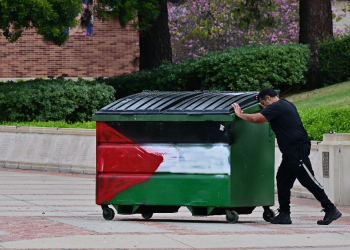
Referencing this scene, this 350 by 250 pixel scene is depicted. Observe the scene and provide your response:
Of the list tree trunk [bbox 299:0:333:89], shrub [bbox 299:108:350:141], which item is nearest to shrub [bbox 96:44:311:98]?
tree trunk [bbox 299:0:333:89]

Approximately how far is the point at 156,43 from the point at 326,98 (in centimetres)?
583

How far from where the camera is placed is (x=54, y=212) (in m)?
9.46

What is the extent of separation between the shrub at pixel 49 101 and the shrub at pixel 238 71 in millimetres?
2150

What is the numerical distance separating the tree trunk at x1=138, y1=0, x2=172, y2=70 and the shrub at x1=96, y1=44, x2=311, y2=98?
1.20 metres

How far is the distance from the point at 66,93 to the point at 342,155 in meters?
9.10

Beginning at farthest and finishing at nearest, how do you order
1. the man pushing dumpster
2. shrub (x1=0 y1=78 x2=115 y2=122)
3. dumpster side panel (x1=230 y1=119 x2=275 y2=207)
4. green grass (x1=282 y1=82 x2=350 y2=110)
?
shrub (x1=0 y1=78 x2=115 y2=122) < green grass (x1=282 y1=82 x2=350 y2=110) < dumpster side panel (x1=230 y1=119 x2=275 y2=207) < the man pushing dumpster

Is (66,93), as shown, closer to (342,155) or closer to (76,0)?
(76,0)

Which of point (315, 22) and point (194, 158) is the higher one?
point (315, 22)

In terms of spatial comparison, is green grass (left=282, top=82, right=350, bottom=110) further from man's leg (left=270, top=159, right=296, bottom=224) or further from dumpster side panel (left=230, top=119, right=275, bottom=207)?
man's leg (left=270, top=159, right=296, bottom=224)

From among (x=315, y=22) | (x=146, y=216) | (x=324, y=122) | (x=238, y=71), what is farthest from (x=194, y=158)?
(x=315, y=22)

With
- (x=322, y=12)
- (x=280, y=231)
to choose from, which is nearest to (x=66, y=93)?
(x=322, y=12)

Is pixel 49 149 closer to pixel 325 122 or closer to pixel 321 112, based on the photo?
pixel 321 112

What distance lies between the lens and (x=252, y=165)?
8516 mm

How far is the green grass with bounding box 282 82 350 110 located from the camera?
17.4m
